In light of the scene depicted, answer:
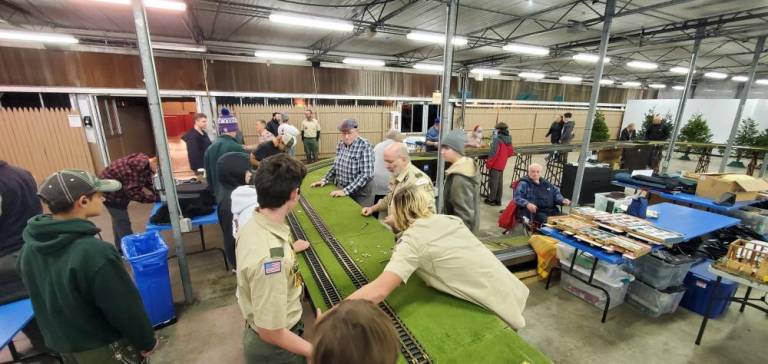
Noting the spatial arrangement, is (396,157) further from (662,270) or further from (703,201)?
(703,201)

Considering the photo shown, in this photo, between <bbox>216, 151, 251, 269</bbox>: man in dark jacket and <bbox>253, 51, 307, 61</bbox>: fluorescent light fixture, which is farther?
<bbox>253, 51, 307, 61</bbox>: fluorescent light fixture

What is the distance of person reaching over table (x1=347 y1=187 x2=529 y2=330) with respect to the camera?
165 cm

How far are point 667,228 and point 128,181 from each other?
6685mm

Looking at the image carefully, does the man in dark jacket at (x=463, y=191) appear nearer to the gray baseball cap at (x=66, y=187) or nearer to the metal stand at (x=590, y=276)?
the metal stand at (x=590, y=276)

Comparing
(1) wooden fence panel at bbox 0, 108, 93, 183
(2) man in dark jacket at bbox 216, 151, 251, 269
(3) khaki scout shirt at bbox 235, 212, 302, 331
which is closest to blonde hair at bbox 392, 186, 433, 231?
(3) khaki scout shirt at bbox 235, 212, 302, 331

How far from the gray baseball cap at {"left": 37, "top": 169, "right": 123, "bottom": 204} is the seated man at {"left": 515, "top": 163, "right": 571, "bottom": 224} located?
4.91m

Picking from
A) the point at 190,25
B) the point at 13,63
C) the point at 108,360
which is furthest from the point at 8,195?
the point at 13,63

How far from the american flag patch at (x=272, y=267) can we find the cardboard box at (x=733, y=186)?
6925 millimetres

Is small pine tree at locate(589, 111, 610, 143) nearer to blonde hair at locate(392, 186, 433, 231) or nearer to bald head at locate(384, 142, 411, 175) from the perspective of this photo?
bald head at locate(384, 142, 411, 175)

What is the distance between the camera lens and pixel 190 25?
310 inches

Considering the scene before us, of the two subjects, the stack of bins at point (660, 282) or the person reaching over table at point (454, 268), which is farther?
the stack of bins at point (660, 282)

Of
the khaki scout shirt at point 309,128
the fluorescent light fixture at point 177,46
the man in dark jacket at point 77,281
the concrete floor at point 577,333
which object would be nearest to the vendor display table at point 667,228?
the concrete floor at point 577,333

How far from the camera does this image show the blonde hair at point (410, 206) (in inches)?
74.9

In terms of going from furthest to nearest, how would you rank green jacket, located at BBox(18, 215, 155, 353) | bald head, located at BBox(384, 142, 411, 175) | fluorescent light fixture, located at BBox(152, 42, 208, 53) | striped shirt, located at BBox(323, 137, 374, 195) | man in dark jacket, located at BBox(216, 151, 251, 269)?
fluorescent light fixture, located at BBox(152, 42, 208, 53) → striped shirt, located at BBox(323, 137, 374, 195) → man in dark jacket, located at BBox(216, 151, 251, 269) → bald head, located at BBox(384, 142, 411, 175) → green jacket, located at BBox(18, 215, 155, 353)
